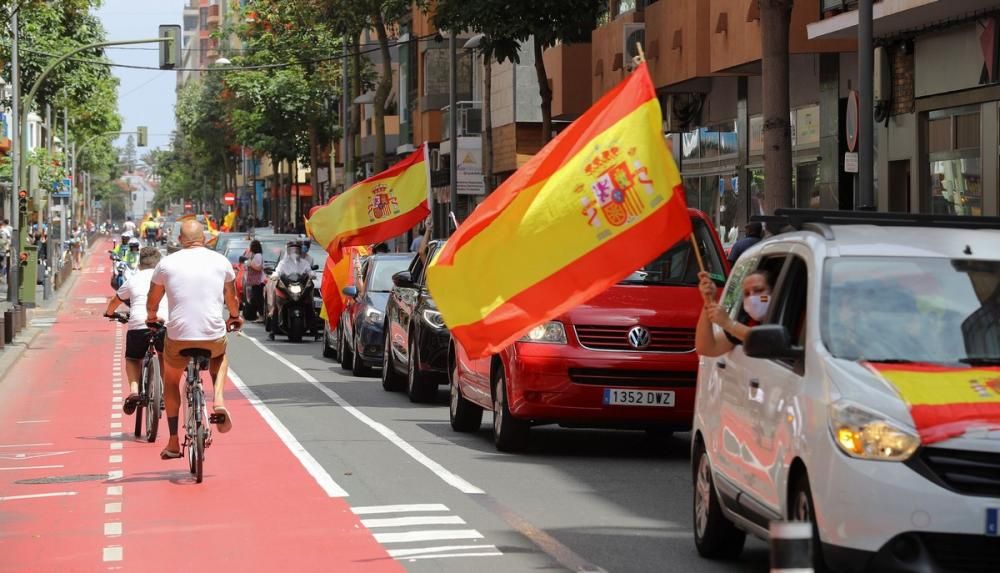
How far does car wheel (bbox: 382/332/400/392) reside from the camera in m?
21.8

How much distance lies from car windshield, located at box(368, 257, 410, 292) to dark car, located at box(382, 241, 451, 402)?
115 inches

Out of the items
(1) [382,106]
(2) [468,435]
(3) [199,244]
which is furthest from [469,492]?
(1) [382,106]

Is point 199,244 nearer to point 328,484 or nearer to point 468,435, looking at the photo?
point 328,484

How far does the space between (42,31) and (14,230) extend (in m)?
11.0

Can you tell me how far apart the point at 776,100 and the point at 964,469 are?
12.8m

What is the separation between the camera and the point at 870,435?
7.31 meters

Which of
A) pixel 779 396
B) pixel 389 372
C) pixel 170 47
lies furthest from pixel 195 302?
pixel 170 47

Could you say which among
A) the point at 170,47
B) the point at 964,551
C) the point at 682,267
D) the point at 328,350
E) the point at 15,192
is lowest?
the point at 328,350

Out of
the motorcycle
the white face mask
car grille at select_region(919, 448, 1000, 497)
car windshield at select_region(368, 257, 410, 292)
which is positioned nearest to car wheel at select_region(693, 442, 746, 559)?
the white face mask

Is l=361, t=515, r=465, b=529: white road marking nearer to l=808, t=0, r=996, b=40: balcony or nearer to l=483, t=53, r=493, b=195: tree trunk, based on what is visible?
l=808, t=0, r=996, b=40: balcony

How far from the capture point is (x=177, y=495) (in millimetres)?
12445

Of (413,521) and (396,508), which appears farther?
(396,508)

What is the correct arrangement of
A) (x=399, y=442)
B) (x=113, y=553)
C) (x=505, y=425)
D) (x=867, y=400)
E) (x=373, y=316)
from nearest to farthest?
1. (x=867, y=400)
2. (x=113, y=553)
3. (x=505, y=425)
4. (x=399, y=442)
5. (x=373, y=316)

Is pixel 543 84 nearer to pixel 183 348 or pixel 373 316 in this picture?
pixel 373 316
